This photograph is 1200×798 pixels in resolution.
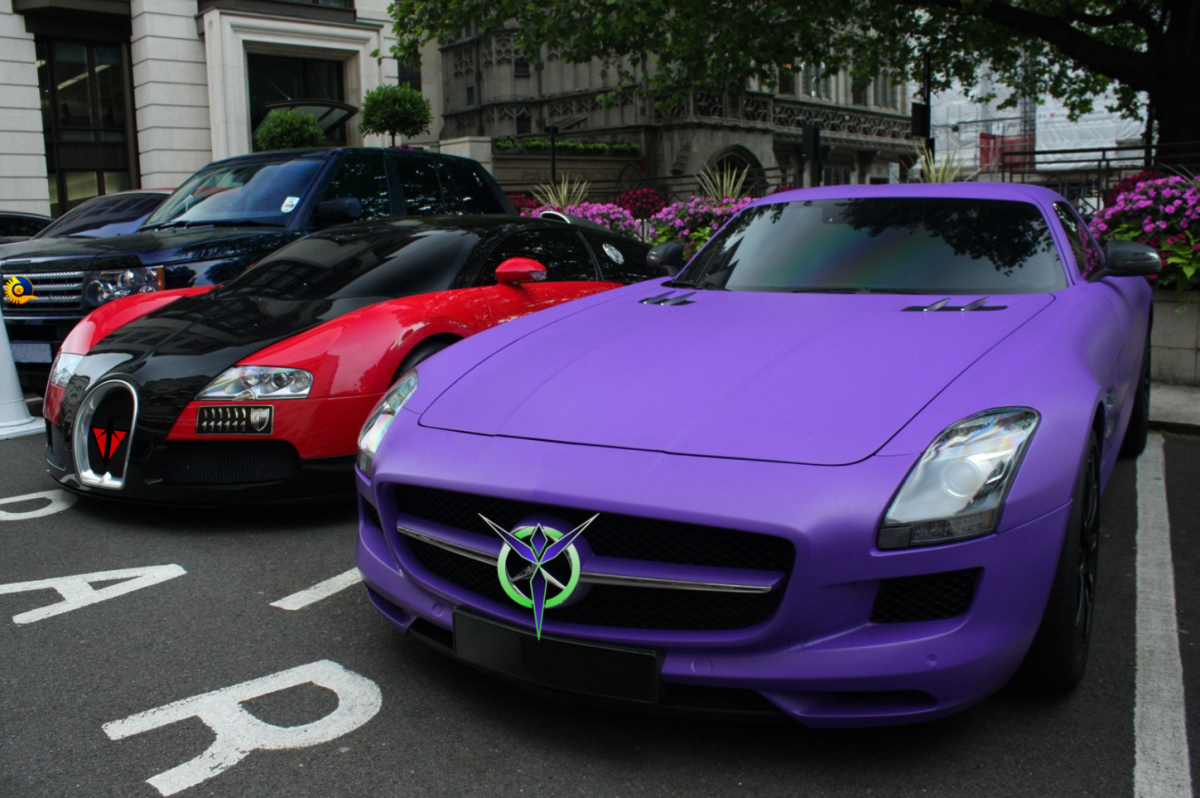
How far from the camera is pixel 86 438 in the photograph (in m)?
4.51

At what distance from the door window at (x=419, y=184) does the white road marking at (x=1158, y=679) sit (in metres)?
5.39

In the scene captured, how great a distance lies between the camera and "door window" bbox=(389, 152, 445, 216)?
7980mm

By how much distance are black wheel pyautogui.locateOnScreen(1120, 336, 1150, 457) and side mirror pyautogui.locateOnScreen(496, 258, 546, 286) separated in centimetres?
303

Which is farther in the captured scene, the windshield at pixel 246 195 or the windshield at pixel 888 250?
the windshield at pixel 246 195

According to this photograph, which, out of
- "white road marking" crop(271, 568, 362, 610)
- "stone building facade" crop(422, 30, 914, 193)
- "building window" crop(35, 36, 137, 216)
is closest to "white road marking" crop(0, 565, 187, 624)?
"white road marking" crop(271, 568, 362, 610)

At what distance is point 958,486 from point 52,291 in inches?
264

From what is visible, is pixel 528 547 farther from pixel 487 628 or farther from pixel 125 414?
pixel 125 414

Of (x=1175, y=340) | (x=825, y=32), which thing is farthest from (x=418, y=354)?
(x=825, y=32)

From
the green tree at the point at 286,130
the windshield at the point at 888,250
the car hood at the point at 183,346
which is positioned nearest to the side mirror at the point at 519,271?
the car hood at the point at 183,346

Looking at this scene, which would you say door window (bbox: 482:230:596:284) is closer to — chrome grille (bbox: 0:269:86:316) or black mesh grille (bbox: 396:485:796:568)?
black mesh grille (bbox: 396:485:796:568)

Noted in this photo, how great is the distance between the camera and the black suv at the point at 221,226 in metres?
6.97

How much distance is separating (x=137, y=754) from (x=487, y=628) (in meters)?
0.92

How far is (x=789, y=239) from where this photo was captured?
13.7 ft

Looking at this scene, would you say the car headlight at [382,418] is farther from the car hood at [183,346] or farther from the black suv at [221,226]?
the black suv at [221,226]
